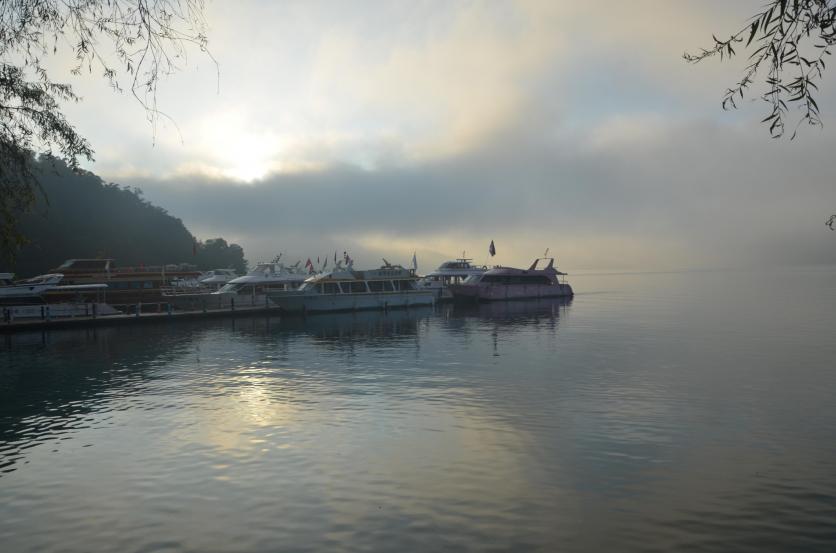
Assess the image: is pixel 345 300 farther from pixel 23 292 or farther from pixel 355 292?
pixel 23 292

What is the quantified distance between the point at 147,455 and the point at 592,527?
10.6m

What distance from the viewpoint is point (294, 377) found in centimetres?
2420

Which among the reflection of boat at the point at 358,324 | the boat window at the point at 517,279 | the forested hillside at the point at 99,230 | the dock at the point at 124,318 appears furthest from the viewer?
the forested hillside at the point at 99,230

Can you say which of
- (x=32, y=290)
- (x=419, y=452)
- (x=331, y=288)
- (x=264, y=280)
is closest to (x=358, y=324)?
(x=331, y=288)

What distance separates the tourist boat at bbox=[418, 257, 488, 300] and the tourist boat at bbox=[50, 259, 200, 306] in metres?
36.4

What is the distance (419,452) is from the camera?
13469 mm

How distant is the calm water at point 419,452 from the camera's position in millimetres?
9344

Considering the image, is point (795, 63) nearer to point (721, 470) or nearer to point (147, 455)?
point (721, 470)

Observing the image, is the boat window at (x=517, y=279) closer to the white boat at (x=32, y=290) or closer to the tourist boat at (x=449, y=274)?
the tourist boat at (x=449, y=274)

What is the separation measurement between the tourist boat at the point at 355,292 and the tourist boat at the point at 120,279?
476 inches

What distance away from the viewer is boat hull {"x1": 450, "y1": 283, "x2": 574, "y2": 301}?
78125mm

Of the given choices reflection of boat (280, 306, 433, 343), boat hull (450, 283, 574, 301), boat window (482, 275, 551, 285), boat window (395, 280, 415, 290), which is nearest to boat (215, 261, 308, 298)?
reflection of boat (280, 306, 433, 343)

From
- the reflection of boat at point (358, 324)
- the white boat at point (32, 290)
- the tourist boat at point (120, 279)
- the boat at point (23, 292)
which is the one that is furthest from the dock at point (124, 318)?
the tourist boat at point (120, 279)

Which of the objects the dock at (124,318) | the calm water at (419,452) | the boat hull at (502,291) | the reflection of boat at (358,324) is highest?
the boat hull at (502,291)
